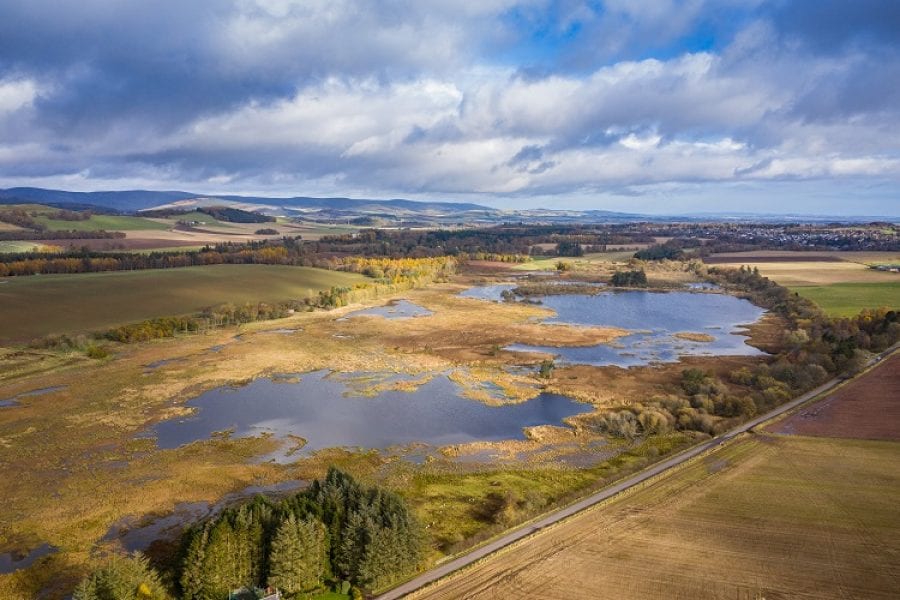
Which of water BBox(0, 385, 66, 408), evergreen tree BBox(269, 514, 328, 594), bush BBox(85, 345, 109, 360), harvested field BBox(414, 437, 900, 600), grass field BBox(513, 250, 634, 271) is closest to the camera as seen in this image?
evergreen tree BBox(269, 514, 328, 594)

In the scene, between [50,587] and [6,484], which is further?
[6,484]

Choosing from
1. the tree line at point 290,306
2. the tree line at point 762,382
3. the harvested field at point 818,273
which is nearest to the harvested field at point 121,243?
the tree line at point 290,306

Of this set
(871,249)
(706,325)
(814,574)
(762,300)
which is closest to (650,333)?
(706,325)

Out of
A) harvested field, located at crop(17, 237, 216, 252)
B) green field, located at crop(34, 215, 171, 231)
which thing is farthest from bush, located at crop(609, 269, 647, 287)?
green field, located at crop(34, 215, 171, 231)

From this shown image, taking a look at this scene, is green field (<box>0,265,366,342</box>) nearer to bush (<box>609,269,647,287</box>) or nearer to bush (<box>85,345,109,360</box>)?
bush (<box>85,345,109,360</box>)

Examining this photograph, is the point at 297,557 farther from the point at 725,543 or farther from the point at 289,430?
the point at 289,430

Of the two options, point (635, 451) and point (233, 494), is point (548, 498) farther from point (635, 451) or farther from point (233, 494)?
point (233, 494)
